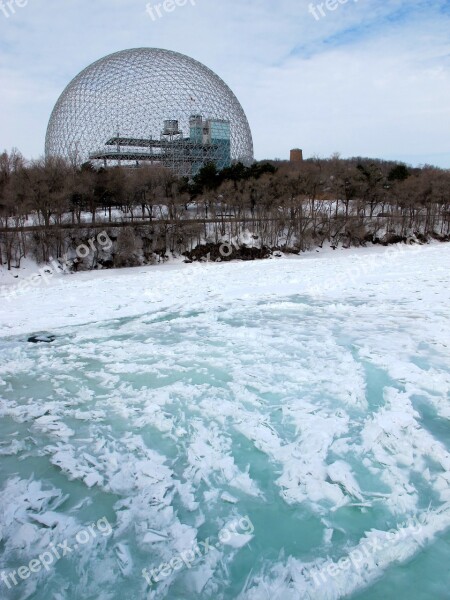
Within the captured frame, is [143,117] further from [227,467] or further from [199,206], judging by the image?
[227,467]

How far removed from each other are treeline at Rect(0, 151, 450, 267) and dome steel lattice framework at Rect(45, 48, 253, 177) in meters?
6.31

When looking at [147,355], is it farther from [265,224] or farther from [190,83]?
[190,83]

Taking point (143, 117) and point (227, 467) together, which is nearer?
point (227, 467)

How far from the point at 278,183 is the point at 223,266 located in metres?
11.8

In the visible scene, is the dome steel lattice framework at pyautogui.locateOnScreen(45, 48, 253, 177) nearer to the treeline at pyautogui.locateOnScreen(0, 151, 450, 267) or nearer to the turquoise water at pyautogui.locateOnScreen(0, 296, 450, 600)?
the treeline at pyautogui.locateOnScreen(0, 151, 450, 267)

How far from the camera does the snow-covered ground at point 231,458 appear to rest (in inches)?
156

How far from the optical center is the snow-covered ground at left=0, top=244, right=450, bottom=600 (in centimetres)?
397

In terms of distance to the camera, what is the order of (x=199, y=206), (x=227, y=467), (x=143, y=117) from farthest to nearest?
1. (x=143, y=117)
2. (x=199, y=206)
3. (x=227, y=467)

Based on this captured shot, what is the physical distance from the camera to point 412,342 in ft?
32.5

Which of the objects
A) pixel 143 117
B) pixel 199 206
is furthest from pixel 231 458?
pixel 143 117

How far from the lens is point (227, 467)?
546cm

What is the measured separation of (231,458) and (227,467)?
0.64 ft

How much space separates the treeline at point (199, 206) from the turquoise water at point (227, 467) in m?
18.6

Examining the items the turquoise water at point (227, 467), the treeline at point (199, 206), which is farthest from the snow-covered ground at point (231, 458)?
the treeline at point (199, 206)
